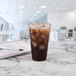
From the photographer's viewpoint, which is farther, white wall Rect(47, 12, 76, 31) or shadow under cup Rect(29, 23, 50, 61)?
white wall Rect(47, 12, 76, 31)

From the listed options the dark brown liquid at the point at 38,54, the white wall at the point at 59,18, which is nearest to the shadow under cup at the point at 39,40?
the dark brown liquid at the point at 38,54

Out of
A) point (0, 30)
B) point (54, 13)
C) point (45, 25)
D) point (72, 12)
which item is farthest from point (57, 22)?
point (45, 25)

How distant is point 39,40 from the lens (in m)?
0.48

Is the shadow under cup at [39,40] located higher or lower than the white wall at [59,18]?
lower

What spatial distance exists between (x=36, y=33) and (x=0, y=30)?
387 cm

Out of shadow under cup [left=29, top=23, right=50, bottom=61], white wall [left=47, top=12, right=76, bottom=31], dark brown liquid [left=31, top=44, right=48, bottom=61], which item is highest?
white wall [left=47, top=12, right=76, bottom=31]

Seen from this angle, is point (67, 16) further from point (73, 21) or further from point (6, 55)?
point (6, 55)

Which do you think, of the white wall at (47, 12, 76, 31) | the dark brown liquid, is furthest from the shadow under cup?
the white wall at (47, 12, 76, 31)

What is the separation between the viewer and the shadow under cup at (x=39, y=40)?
47 centimetres

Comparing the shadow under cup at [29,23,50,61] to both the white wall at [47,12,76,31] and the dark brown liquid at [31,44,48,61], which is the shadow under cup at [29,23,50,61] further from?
the white wall at [47,12,76,31]

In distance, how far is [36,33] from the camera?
0.48 meters

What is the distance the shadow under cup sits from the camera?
473 millimetres

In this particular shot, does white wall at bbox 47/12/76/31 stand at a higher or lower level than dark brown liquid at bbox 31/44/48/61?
higher

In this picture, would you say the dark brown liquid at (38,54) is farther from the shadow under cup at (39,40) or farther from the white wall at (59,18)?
the white wall at (59,18)
